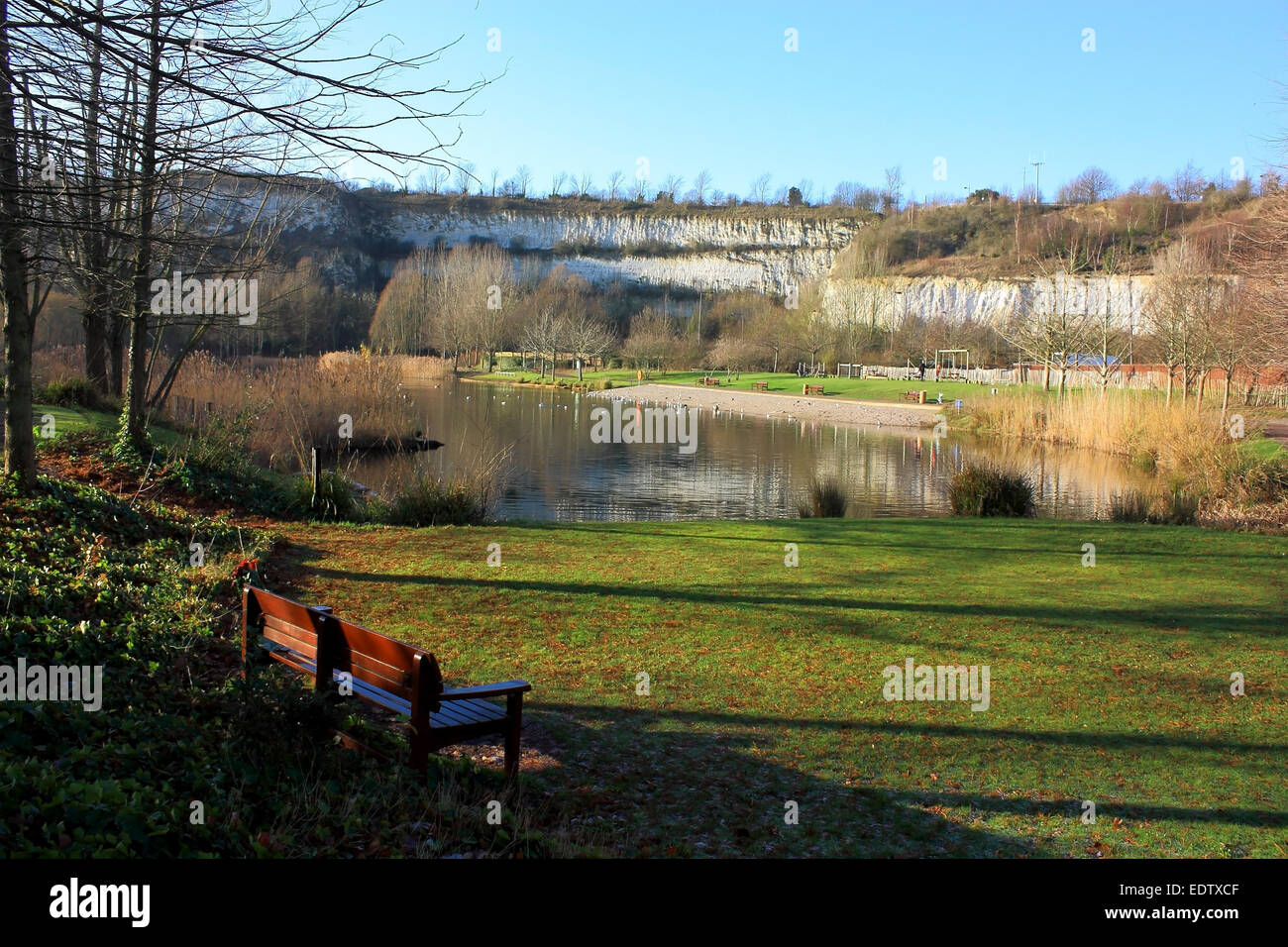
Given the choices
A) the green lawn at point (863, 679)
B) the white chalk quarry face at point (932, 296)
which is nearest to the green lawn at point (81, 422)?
the green lawn at point (863, 679)

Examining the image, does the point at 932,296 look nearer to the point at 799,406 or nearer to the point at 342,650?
the point at 799,406

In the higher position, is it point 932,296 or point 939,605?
point 932,296

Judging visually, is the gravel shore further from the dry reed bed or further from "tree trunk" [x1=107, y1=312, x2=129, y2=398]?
"tree trunk" [x1=107, y1=312, x2=129, y2=398]

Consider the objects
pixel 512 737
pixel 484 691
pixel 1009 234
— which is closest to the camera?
pixel 484 691

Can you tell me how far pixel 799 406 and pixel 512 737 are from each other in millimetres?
47748

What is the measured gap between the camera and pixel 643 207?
15338 cm

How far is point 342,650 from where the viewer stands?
4793 mm

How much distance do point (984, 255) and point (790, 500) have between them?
10060cm

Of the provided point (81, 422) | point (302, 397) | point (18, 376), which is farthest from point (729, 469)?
point (18, 376)

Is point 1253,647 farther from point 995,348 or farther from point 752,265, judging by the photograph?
point 752,265

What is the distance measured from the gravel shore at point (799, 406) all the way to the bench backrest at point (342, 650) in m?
39.7

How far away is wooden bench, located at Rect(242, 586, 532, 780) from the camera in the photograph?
422cm

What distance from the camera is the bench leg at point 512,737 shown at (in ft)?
14.9

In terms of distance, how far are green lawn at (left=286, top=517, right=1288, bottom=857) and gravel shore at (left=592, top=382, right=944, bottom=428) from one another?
3395cm
